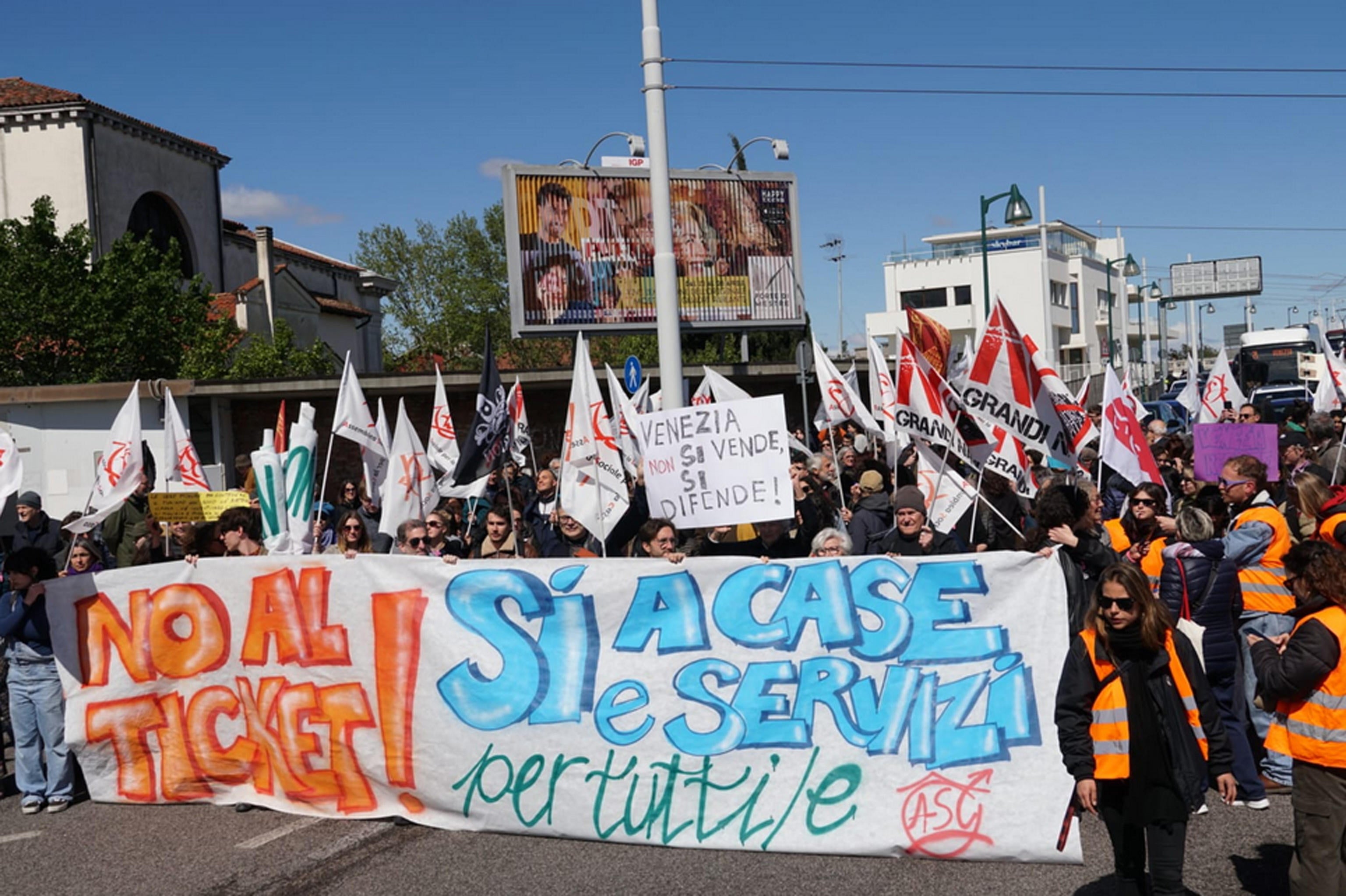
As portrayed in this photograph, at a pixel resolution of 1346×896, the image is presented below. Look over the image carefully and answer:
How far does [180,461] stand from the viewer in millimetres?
10750

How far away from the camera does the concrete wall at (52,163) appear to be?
39.4m

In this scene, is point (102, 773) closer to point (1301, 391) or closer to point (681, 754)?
point (681, 754)

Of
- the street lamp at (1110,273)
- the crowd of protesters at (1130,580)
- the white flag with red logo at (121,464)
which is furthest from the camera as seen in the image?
the street lamp at (1110,273)

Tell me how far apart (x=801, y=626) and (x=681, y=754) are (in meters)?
0.78

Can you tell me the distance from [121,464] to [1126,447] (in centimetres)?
672

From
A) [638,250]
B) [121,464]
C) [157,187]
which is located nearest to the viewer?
[121,464]

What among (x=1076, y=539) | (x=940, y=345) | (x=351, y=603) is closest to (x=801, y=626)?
(x=1076, y=539)

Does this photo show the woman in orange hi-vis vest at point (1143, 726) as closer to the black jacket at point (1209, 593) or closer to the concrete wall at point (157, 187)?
the black jacket at point (1209, 593)

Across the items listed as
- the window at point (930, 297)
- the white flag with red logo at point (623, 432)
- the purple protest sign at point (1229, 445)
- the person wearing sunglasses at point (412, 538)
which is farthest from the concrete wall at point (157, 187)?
the window at point (930, 297)

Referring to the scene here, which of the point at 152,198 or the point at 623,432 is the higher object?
the point at 152,198

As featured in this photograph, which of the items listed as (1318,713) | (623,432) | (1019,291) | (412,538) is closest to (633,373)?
(623,432)

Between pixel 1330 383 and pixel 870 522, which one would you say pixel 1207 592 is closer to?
pixel 870 522

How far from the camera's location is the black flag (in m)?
9.18

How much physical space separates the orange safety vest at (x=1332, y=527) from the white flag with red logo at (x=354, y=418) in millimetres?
6954
